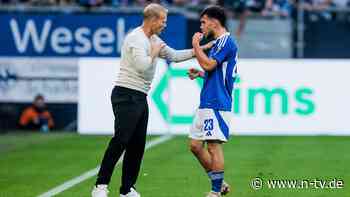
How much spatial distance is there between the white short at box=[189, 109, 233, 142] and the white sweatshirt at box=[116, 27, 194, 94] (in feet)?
2.28

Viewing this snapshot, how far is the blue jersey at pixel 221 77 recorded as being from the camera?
12672mm

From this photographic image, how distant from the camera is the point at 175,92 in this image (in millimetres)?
24188

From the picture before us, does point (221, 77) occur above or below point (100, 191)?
above

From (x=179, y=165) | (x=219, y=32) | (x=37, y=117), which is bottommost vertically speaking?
(x=179, y=165)

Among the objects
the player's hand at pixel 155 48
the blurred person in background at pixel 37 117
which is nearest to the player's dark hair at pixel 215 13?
the player's hand at pixel 155 48

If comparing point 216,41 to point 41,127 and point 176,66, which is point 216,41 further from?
point 41,127

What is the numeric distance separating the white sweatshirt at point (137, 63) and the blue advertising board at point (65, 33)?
1482 cm

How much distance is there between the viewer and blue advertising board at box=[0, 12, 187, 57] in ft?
90.2

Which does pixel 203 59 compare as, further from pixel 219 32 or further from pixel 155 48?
pixel 155 48

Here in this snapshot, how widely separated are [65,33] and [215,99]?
50.2 feet

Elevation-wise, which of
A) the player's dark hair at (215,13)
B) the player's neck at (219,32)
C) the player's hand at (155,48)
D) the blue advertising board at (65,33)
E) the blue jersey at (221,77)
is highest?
the blue advertising board at (65,33)

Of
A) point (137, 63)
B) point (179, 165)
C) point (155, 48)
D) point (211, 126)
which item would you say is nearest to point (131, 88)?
point (137, 63)

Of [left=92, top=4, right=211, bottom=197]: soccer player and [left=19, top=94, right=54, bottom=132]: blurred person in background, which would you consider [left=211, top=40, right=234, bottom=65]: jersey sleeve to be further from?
[left=19, top=94, right=54, bottom=132]: blurred person in background

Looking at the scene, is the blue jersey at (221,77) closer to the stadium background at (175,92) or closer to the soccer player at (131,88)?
the soccer player at (131,88)
